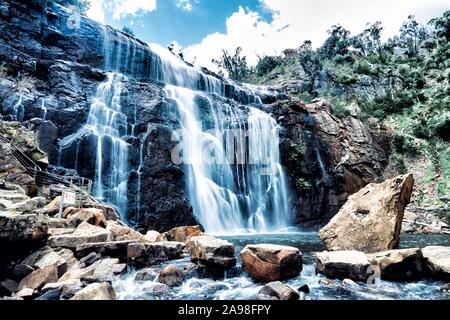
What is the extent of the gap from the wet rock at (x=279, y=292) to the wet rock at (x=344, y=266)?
172 centimetres

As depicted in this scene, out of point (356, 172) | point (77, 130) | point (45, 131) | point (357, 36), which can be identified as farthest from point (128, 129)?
point (357, 36)

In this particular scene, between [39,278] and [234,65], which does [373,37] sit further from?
[39,278]

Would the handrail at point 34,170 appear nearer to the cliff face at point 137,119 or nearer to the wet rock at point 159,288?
the cliff face at point 137,119

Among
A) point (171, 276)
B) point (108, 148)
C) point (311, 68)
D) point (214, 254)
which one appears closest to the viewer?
point (171, 276)

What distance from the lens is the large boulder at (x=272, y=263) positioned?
615 cm

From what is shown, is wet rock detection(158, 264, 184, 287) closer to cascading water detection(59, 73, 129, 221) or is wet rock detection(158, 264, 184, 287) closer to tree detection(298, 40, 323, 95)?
cascading water detection(59, 73, 129, 221)

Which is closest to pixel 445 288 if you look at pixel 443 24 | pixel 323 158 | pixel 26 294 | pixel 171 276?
pixel 171 276

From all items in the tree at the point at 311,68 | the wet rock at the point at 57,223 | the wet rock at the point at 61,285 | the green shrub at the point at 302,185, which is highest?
the tree at the point at 311,68

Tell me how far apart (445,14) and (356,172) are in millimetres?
12560

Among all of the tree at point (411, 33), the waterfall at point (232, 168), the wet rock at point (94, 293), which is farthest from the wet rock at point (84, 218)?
the tree at point (411, 33)

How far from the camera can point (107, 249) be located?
7.16 meters

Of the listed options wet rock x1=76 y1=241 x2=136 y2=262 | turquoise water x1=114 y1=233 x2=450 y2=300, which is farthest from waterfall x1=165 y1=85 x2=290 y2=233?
turquoise water x1=114 y1=233 x2=450 y2=300

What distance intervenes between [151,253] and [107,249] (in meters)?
1.04

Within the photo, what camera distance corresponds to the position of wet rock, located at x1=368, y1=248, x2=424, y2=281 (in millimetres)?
6262
